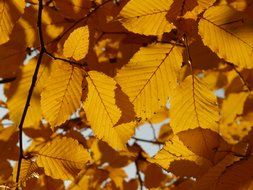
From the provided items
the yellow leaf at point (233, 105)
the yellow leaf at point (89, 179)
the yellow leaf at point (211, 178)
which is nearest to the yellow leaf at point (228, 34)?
the yellow leaf at point (211, 178)

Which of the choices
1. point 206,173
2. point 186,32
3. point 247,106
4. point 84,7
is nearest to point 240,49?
point 186,32

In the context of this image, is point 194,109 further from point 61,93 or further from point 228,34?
point 61,93

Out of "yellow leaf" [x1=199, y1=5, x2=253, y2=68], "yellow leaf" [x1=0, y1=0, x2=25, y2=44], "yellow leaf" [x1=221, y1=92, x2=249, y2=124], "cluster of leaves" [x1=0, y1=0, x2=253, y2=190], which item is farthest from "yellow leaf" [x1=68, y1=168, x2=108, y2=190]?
"yellow leaf" [x1=199, y1=5, x2=253, y2=68]

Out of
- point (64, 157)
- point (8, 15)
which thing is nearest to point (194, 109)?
point (64, 157)

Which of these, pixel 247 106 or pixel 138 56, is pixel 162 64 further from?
pixel 247 106

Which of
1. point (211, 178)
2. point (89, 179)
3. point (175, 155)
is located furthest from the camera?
point (89, 179)
